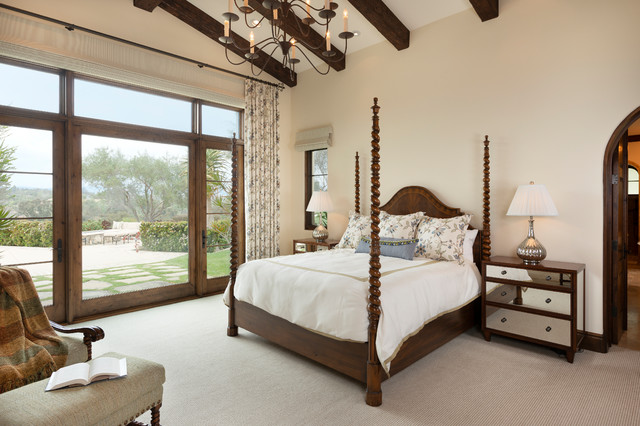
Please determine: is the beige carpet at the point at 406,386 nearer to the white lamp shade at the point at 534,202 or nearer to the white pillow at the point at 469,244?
the white pillow at the point at 469,244

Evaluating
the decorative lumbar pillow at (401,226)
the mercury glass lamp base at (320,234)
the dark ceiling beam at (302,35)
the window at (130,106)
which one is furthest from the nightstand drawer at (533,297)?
the window at (130,106)

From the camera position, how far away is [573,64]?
335 cm

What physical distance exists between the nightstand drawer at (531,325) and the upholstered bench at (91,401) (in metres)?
2.90

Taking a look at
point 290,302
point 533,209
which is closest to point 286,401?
point 290,302

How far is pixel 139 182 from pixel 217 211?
3.57 feet

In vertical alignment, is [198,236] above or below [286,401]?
above

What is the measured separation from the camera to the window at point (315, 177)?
18.6ft

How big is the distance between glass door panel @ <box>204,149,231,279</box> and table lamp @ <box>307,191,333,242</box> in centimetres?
125

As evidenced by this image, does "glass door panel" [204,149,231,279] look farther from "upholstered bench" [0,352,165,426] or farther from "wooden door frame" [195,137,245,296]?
"upholstered bench" [0,352,165,426]

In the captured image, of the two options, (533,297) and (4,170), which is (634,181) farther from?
(4,170)

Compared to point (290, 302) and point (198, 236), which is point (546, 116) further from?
point (198, 236)

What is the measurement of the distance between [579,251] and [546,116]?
1.32 metres

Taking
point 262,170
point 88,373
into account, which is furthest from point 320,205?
point 88,373

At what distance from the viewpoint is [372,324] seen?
238cm
